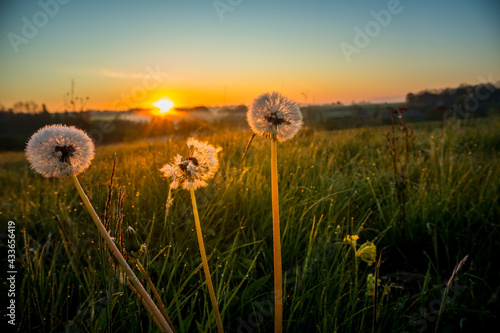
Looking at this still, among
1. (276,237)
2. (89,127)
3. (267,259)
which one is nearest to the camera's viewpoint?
(276,237)

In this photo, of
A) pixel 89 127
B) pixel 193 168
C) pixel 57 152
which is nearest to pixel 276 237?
pixel 193 168

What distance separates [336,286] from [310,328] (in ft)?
0.90

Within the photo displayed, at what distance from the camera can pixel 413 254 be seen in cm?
243

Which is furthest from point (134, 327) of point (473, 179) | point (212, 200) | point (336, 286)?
point (473, 179)

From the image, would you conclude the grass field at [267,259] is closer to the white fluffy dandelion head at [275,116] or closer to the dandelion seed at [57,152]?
the dandelion seed at [57,152]

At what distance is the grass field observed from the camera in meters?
1.61

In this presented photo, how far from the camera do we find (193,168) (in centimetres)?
113

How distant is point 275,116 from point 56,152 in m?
0.75

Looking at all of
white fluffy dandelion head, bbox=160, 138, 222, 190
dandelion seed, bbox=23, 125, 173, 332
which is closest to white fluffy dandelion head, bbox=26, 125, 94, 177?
dandelion seed, bbox=23, 125, 173, 332

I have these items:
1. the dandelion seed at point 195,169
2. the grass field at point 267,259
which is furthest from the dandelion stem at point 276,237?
the grass field at point 267,259

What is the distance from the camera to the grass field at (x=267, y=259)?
161 cm

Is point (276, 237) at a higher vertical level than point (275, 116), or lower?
lower

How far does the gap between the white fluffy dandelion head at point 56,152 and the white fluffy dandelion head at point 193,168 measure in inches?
12.0

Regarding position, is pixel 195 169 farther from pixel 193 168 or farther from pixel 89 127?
pixel 89 127
